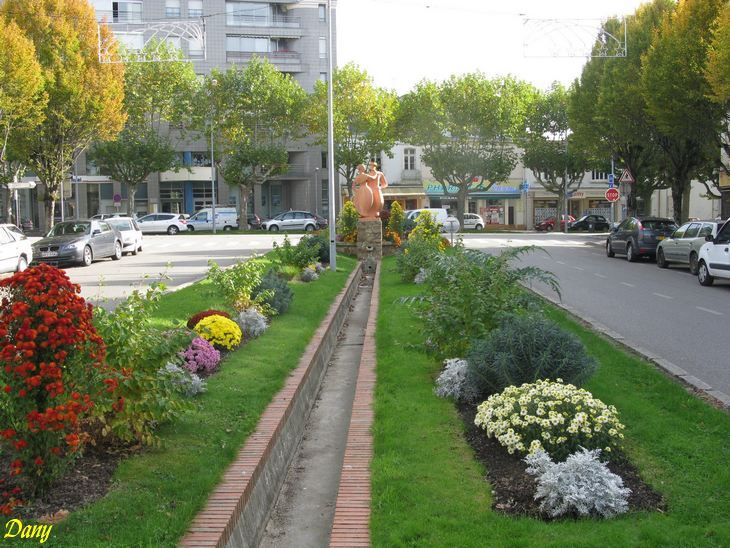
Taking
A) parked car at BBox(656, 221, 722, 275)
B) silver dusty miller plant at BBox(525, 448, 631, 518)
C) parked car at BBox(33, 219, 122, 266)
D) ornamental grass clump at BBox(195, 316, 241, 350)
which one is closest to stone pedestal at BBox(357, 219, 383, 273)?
parked car at BBox(33, 219, 122, 266)

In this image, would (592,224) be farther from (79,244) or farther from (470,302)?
(470,302)

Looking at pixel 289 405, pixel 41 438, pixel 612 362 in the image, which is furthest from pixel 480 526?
pixel 612 362

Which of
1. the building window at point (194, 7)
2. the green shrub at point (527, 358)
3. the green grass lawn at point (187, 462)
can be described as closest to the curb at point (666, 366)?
the green shrub at point (527, 358)

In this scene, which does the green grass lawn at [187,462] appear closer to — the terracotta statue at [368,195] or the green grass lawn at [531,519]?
the green grass lawn at [531,519]

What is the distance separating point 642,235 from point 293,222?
32.7m

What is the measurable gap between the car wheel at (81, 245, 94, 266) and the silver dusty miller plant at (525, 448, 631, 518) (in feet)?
78.0

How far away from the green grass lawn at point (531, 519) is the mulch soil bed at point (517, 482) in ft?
0.24

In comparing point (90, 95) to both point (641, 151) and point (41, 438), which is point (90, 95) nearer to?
point (641, 151)

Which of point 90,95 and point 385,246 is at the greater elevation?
point 90,95

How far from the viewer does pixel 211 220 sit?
59.1 metres

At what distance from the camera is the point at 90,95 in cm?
3156

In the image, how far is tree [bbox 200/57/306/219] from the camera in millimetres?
57156

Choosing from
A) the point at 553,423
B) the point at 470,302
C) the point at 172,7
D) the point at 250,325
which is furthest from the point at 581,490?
the point at 172,7

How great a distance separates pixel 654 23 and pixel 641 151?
25.0 feet
